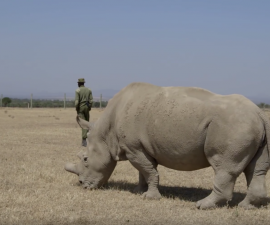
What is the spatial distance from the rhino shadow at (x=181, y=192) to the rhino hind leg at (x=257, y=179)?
1.70ft

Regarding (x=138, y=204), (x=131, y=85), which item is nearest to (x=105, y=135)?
(x=131, y=85)

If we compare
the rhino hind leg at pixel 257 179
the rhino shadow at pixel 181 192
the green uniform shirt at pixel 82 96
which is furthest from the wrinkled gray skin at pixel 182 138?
the green uniform shirt at pixel 82 96

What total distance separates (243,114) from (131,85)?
2.49 metres

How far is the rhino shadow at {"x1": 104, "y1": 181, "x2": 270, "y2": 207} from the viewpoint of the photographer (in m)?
8.77

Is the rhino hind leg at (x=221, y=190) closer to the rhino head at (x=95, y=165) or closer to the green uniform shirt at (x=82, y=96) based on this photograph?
the rhino head at (x=95, y=165)

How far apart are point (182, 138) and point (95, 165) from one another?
2135 mm

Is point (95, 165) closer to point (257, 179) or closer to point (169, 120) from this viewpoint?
point (169, 120)

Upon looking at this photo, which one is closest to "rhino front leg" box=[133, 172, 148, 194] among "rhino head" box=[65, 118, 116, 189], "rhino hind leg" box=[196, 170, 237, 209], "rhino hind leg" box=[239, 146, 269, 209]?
"rhino head" box=[65, 118, 116, 189]

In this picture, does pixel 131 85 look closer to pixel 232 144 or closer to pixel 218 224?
pixel 232 144

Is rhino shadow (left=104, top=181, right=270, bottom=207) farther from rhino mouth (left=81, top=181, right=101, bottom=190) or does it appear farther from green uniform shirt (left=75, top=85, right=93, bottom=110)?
green uniform shirt (left=75, top=85, right=93, bottom=110)

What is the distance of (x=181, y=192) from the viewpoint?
9.41 m

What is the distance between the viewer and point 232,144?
7449mm

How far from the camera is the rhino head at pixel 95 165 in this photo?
9227 millimetres

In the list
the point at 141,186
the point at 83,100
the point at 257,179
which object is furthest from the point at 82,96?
the point at 257,179
